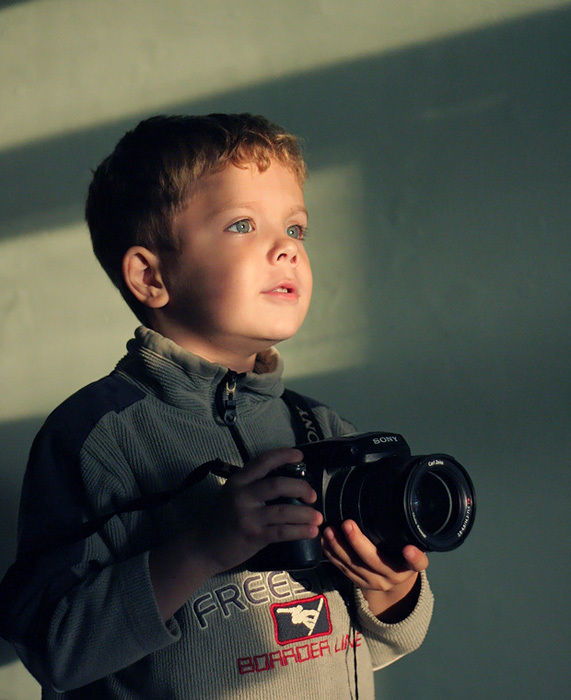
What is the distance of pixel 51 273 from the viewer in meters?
1.20

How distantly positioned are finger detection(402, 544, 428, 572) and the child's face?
0.27m

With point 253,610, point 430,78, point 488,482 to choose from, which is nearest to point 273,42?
point 430,78

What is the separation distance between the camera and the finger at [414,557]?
68cm

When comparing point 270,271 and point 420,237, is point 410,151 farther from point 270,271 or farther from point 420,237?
point 270,271

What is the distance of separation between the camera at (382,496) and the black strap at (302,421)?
0.47 feet

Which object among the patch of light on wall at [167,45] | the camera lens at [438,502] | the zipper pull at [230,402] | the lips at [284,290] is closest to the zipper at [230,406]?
the zipper pull at [230,402]

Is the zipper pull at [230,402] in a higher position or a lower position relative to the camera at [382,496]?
higher

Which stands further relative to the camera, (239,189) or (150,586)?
(239,189)

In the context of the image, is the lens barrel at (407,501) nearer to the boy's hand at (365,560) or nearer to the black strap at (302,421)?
the boy's hand at (365,560)

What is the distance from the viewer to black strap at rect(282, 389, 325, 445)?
86 cm

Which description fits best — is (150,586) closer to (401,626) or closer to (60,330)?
(401,626)

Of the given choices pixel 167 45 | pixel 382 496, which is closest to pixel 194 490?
pixel 382 496

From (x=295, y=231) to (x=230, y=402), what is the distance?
223 millimetres

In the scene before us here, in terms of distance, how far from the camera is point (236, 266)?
772mm
